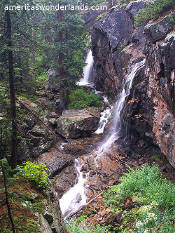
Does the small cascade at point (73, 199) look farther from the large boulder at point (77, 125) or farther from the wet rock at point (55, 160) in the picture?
the large boulder at point (77, 125)

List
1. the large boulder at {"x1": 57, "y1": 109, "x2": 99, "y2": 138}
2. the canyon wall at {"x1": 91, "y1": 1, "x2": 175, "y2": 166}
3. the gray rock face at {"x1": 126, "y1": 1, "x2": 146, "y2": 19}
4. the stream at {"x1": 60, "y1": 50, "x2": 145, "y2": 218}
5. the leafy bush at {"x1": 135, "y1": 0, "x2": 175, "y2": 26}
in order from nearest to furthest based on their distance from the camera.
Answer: the canyon wall at {"x1": 91, "y1": 1, "x2": 175, "y2": 166} < the stream at {"x1": 60, "y1": 50, "x2": 145, "y2": 218} < the leafy bush at {"x1": 135, "y1": 0, "x2": 175, "y2": 26} < the large boulder at {"x1": 57, "y1": 109, "x2": 99, "y2": 138} < the gray rock face at {"x1": 126, "y1": 1, "x2": 146, "y2": 19}

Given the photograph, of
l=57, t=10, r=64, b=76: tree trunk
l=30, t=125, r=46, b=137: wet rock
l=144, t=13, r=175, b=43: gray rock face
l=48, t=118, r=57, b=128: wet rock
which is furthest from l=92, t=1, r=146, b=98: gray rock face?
l=30, t=125, r=46, b=137: wet rock

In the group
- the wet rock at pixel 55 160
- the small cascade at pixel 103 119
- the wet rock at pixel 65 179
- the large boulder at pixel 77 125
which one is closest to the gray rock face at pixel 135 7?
the small cascade at pixel 103 119

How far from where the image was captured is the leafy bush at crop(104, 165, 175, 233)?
555 centimetres

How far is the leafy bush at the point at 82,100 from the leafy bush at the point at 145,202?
9486 mm

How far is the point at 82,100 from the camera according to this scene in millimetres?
18203

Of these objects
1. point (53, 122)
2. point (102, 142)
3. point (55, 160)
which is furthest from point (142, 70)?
point (55, 160)

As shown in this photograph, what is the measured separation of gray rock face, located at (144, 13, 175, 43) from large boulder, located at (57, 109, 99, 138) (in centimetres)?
766

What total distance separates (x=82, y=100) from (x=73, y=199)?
10095 mm

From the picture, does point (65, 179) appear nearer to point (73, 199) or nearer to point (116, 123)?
point (73, 199)

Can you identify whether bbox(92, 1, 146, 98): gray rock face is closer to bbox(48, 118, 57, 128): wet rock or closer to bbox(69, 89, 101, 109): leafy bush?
bbox(69, 89, 101, 109): leafy bush

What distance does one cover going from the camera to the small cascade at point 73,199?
30.7 ft

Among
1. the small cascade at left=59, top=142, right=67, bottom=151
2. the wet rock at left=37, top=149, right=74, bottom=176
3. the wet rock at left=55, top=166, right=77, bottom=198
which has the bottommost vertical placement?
the wet rock at left=55, top=166, right=77, bottom=198

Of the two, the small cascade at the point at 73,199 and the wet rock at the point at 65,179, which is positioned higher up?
the wet rock at the point at 65,179
